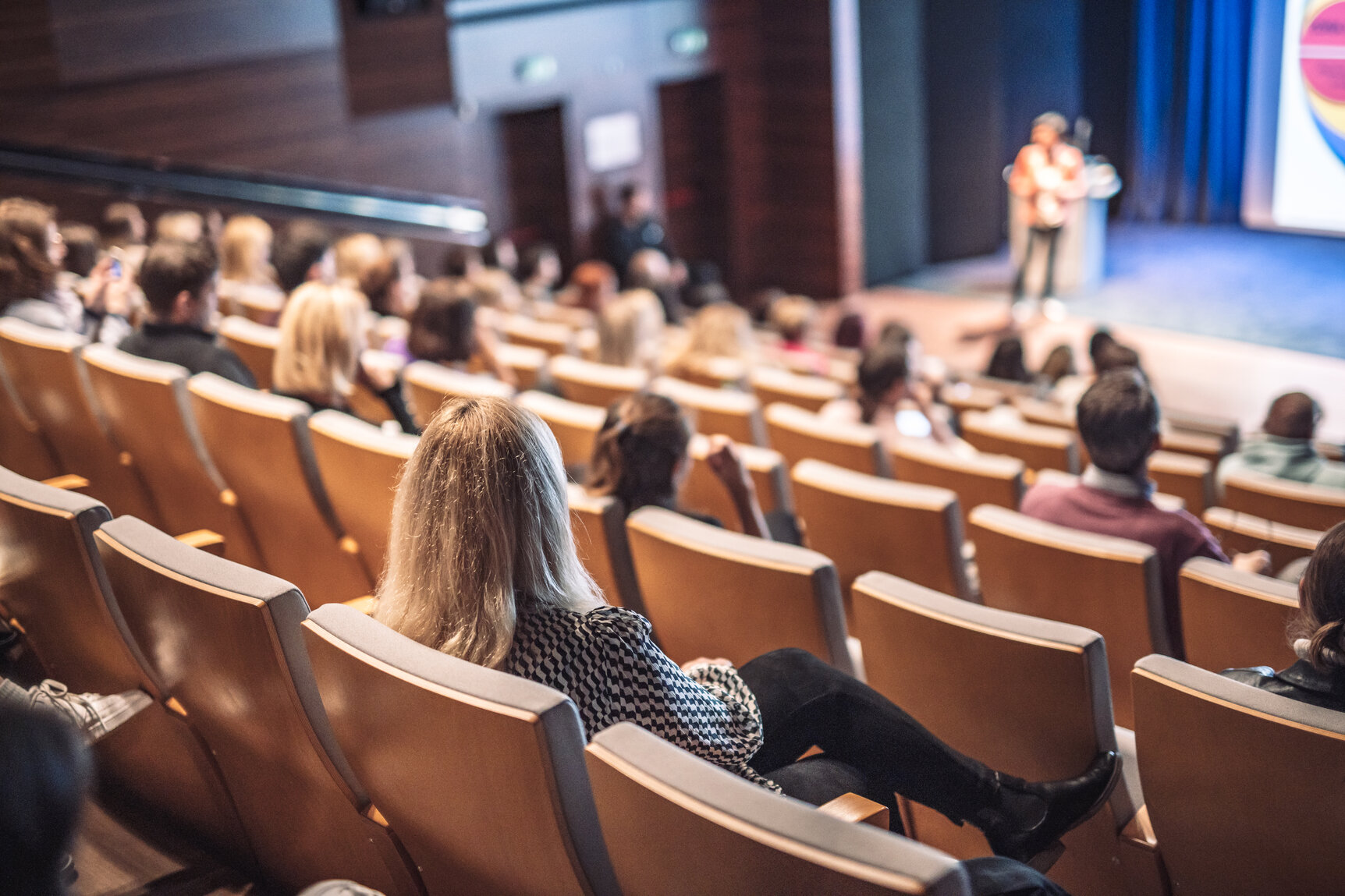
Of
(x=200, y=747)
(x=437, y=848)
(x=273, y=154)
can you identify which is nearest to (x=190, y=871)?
(x=200, y=747)

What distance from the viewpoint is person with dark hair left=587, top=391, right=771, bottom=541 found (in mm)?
2543

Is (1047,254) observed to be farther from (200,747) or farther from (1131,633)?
(200,747)

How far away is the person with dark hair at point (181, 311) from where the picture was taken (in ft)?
10.9

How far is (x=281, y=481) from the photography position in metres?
2.90

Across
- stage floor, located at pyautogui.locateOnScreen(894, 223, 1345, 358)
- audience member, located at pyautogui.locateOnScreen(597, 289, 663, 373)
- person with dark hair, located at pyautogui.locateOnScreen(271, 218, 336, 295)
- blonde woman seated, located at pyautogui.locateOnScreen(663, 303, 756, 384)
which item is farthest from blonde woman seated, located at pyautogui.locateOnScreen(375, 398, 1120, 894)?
stage floor, located at pyautogui.locateOnScreen(894, 223, 1345, 358)

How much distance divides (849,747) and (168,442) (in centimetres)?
194

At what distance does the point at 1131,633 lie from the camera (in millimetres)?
2447

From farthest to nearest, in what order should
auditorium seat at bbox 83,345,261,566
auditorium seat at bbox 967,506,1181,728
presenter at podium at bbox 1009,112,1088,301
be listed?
1. presenter at podium at bbox 1009,112,1088,301
2. auditorium seat at bbox 83,345,261,566
3. auditorium seat at bbox 967,506,1181,728

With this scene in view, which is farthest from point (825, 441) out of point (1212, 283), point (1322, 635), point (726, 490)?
point (1212, 283)

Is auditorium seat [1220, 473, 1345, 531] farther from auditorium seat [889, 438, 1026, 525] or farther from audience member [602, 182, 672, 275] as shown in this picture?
audience member [602, 182, 672, 275]

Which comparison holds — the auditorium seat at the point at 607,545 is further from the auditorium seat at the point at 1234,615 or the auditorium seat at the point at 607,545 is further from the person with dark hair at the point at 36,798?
the person with dark hair at the point at 36,798

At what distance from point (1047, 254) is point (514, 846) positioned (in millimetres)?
8152

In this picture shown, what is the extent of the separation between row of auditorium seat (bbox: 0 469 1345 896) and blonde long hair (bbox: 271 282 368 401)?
110cm

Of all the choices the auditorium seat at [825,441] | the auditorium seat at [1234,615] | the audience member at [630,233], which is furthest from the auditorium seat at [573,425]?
the audience member at [630,233]
